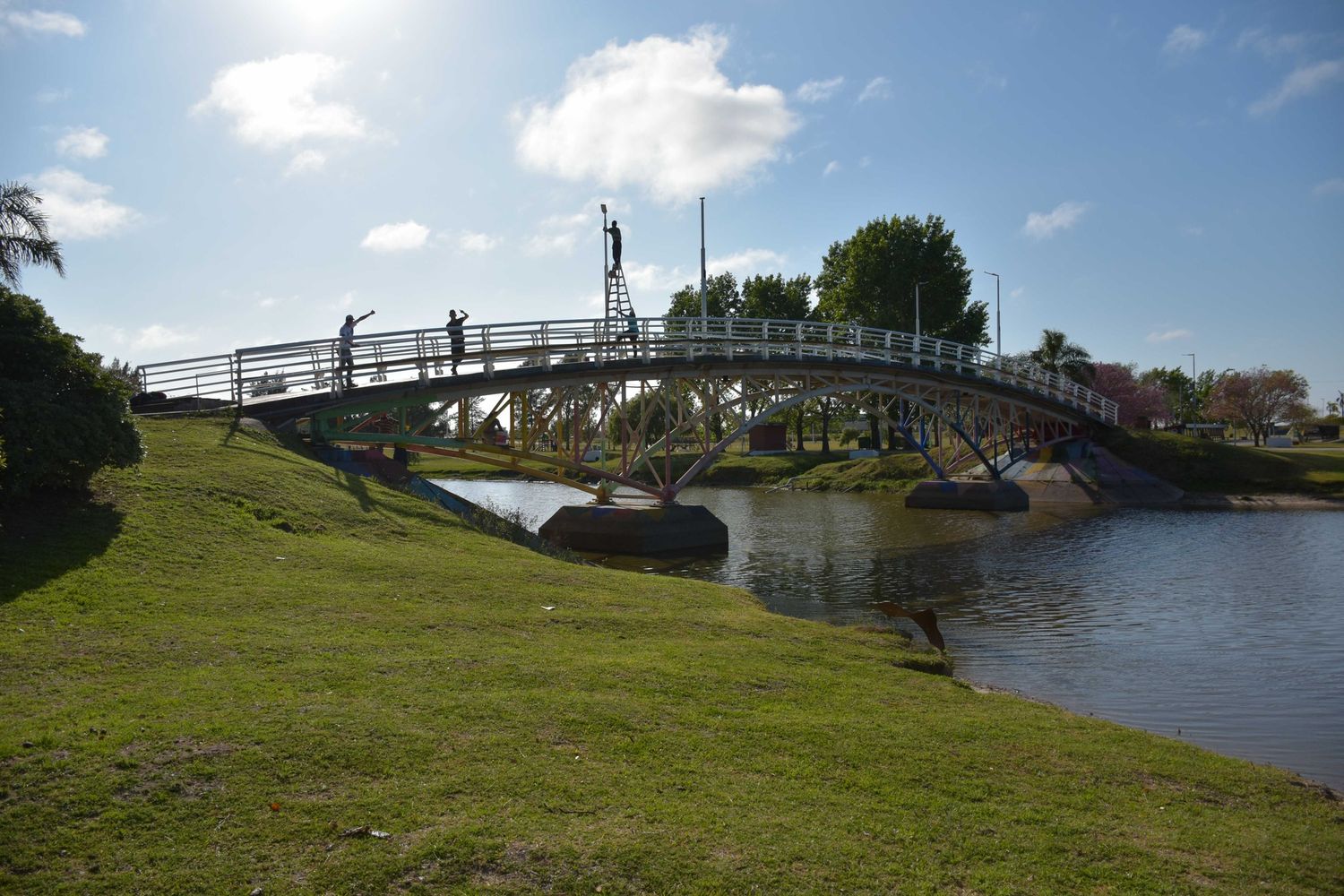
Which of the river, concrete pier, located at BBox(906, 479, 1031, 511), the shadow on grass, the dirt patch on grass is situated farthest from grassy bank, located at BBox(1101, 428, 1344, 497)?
the dirt patch on grass

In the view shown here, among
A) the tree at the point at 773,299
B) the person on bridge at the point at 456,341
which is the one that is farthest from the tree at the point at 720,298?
the person on bridge at the point at 456,341

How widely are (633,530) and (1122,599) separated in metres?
14.3

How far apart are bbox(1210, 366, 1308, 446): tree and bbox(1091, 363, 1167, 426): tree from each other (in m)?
12.2

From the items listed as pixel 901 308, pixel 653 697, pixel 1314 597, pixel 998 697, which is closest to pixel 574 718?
pixel 653 697

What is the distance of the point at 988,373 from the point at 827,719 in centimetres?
4258

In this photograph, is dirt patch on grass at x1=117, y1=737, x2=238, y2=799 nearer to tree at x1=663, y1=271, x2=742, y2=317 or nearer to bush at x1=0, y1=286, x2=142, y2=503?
bush at x1=0, y1=286, x2=142, y2=503

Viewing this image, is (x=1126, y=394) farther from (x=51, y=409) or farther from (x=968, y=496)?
(x=51, y=409)

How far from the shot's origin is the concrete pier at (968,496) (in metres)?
46.9

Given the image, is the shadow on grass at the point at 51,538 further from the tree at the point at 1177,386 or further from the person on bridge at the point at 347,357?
the tree at the point at 1177,386

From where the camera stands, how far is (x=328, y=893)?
200 inches

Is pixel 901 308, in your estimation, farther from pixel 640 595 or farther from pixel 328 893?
pixel 328 893

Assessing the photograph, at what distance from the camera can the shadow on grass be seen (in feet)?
33.7

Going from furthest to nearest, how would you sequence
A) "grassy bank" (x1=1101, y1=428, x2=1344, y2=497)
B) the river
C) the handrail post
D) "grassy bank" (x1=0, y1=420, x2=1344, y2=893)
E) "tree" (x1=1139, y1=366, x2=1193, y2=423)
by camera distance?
"tree" (x1=1139, y1=366, x2=1193, y2=423) < "grassy bank" (x1=1101, y1=428, x2=1344, y2=497) < the handrail post < the river < "grassy bank" (x1=0, y1=420, x2=1344, y2=893)

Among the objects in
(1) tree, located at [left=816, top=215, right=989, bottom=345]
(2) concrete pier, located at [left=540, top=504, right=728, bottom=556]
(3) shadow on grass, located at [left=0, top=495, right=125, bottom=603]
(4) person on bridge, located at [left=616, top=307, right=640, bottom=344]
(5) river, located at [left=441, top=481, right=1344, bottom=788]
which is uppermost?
(1) tree, located at [left=816, top=215, right=989, bottom=345]
